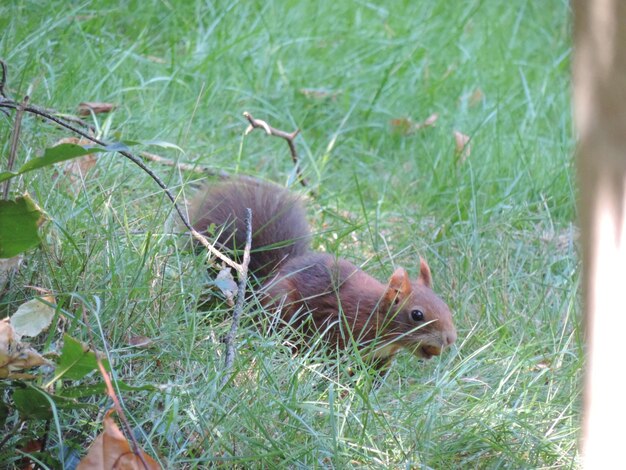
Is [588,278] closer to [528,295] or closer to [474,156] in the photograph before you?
[528,295]

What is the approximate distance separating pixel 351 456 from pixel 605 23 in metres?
1.20

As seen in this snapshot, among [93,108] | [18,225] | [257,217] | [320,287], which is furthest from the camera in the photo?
[93,108]

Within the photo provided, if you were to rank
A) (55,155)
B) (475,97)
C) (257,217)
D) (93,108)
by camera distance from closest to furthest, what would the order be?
1. (55,155)
2. (257,217)
3. (93,108)
4. (475,97)

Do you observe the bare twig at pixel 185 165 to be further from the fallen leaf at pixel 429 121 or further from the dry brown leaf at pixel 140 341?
the fallen leaf at pixel 429 121

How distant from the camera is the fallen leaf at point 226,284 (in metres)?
2.37

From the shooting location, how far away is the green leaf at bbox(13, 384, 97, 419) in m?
1.82

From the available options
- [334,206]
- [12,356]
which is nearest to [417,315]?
[334,206]

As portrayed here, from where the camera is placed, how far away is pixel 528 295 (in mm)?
3016

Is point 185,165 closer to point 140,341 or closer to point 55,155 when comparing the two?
point 140,341

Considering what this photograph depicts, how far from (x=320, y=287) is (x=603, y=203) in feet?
5.59

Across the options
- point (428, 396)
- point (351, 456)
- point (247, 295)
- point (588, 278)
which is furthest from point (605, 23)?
point (247, 295)

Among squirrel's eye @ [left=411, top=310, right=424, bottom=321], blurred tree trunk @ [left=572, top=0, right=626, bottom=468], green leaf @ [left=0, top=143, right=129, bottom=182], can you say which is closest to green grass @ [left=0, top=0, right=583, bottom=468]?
squirrel's eye @ [left=411, top=310, right=424, bottom=321]

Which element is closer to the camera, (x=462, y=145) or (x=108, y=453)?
(x=108, y=453)

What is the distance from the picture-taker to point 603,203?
1068 mm
